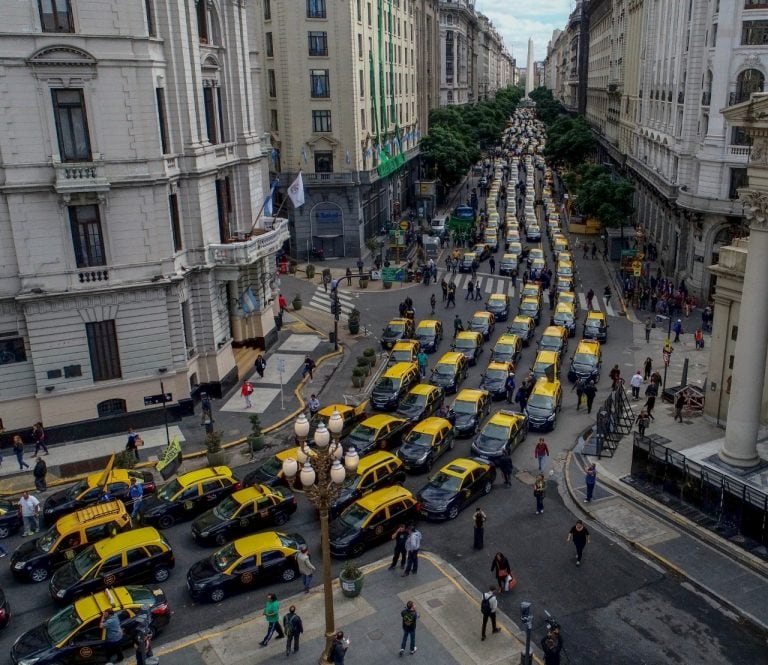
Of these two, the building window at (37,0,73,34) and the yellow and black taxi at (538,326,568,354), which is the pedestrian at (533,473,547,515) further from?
the building window at (37,0,73,34)

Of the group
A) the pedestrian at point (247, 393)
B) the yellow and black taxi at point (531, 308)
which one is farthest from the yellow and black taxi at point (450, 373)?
the yellow and black taxi at point (531, 308)

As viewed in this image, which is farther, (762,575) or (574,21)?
(574,21)

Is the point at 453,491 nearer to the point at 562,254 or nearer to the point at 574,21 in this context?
the point at 562,254

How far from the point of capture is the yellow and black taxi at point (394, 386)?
120ft

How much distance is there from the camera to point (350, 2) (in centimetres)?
6419

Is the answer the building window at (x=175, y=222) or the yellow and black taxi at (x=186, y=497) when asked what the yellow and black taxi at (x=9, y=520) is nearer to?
the yellow and black taxi at (x=186, y=497)

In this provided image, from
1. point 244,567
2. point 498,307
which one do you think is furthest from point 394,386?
point 498,307

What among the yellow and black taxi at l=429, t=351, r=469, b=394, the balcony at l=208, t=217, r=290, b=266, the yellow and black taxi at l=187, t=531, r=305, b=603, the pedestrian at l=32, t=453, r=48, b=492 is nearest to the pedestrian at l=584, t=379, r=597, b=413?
the yellow and black taxi at l=429, t=351, r=469, b=394

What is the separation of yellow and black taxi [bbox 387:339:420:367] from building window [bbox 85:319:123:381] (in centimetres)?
1455

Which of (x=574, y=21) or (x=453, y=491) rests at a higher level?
(x=574, y=21)

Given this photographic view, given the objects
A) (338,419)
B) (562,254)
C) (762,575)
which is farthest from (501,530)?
(562,254)

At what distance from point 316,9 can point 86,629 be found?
5732 cm

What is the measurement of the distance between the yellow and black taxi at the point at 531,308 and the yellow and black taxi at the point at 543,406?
14091 millimetres

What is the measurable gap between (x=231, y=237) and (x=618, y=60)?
255ft
